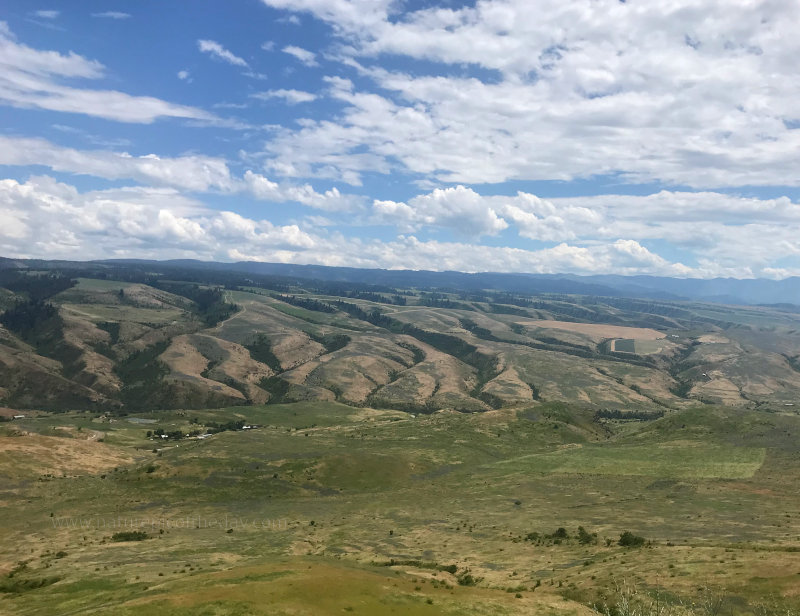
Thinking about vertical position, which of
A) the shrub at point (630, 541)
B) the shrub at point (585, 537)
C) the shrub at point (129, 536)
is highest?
the shrub at point (630, 541)

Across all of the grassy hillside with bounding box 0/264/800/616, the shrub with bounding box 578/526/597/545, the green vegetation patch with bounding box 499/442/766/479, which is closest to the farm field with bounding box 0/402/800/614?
the grassy hillside with bounding box 0/264/800/616

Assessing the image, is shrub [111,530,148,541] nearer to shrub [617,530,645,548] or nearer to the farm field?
Result: the farm field

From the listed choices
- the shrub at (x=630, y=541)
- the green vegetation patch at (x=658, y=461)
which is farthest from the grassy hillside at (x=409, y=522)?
the green vegetation patch at (x=658, y=461)

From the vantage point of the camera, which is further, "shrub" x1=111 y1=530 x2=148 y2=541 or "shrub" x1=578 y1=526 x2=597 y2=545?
"shrub" x1=111 y1=530 x2=148 y2=541

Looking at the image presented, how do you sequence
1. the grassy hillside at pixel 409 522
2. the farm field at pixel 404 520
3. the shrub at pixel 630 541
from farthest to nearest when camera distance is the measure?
the shrub at pixel 630 541 → the farm field at pixel 404 520 → the grassy hillside at pixel 409 522

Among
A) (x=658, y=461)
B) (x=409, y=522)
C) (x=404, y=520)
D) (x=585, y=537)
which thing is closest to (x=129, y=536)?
(x=404, y=520)

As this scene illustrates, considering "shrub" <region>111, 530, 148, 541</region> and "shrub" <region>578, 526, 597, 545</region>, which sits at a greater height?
"shrub" <region>578, 526, 597, 545</region>

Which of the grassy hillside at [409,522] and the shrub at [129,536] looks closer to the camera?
the grassy hillside at [409,522]

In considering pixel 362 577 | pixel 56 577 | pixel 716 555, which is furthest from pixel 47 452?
pixel 716 555

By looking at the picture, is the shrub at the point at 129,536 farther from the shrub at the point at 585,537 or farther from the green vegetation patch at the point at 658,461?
the green vegetation patch at the point at 658,461

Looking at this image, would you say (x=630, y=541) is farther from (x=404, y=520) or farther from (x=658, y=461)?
(x=658, y=461)

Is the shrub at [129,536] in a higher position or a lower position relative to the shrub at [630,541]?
lower

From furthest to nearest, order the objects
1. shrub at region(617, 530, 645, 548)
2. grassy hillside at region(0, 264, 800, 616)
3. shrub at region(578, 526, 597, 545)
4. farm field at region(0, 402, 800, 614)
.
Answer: shrub at region(578, 526, 597, 545) → shrub at region(617, 530, 645, 548) → farm field at region(0, 402, 800, 614) → grassy hillside at region(0, 264, 800, 616)
